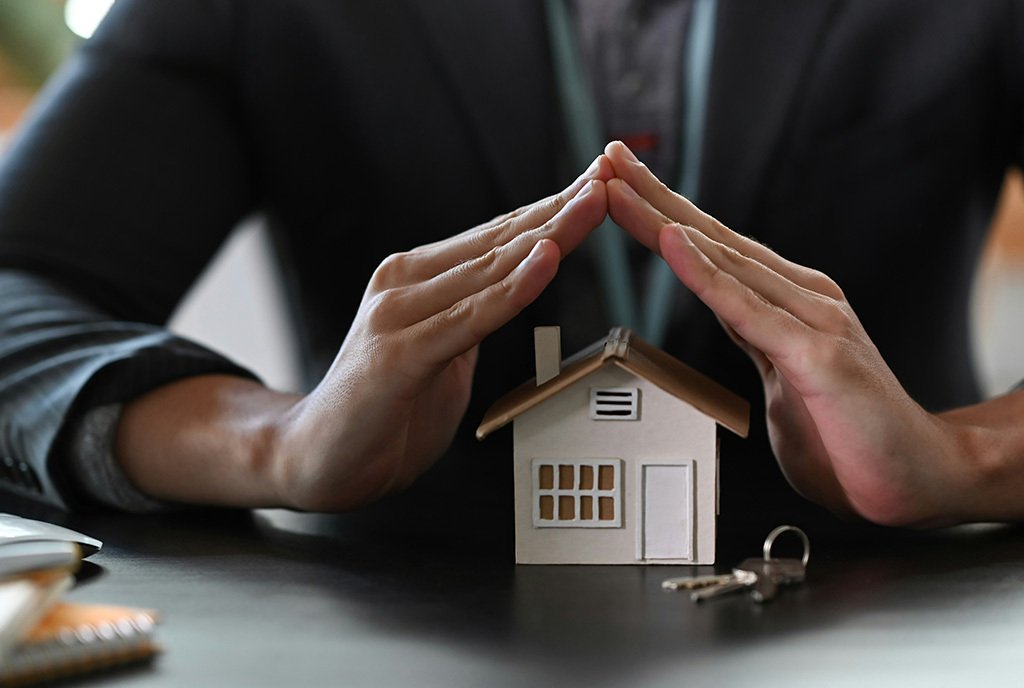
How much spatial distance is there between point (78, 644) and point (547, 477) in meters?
0.30

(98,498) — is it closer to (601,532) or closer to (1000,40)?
(601,532)

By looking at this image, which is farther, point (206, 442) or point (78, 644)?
point (206, 442)

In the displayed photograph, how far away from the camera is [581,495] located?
0.74 m

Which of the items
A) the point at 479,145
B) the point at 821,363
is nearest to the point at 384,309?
the point at 821,363

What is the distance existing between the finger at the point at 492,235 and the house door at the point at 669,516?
170 mm

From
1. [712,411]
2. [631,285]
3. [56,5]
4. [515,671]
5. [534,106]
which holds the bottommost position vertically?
[515,671]

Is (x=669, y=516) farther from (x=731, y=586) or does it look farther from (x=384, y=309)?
(x=384, y=309)

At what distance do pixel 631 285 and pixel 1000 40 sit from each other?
439mm

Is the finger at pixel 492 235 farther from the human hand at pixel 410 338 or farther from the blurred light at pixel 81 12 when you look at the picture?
the blurred light at pixel 81 12

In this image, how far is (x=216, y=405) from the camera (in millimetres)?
905

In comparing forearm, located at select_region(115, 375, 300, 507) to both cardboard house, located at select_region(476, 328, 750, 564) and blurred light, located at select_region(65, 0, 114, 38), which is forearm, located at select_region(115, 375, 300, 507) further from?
blurred light, located at select_region(65, 0, 114, 38)

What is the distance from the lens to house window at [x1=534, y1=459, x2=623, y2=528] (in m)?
0.74

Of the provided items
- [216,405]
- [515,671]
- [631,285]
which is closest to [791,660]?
[515,671]

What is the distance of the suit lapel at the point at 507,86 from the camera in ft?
3.94
